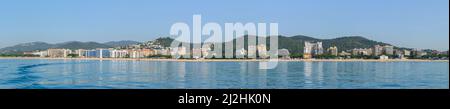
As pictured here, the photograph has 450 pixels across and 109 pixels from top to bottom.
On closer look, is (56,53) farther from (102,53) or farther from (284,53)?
(284,53)

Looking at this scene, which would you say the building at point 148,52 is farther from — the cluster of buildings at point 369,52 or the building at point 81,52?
the cluster of buildings at point 369,52

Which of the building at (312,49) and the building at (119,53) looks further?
the building at (119,53)

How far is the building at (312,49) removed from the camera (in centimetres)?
3881

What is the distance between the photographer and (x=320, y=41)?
40.9 meters

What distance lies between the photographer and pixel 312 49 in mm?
40312

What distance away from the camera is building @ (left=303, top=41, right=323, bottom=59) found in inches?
1528

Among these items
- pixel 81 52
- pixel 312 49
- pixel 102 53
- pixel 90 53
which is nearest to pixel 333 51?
pixel 312 49

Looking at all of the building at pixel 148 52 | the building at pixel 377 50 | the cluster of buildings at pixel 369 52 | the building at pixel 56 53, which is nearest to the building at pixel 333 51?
the cluster of buildings at pixel 369 52

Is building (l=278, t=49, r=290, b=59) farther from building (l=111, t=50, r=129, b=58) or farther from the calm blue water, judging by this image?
the calm blue water

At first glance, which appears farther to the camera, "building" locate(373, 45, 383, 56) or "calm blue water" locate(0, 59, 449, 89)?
"building" locate(373, 45, 383, 56)

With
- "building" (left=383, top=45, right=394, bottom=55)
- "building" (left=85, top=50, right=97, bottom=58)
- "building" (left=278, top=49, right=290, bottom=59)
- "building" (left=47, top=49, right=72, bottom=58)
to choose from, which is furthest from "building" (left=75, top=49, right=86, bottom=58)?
"building" (left=383, top=45, right=394, bottom=55)
